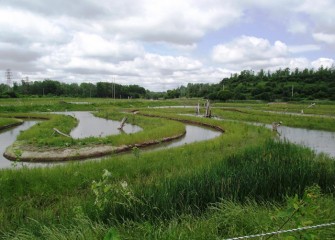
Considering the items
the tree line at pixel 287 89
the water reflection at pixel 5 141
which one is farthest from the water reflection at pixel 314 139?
the tree line at pixel 287 89

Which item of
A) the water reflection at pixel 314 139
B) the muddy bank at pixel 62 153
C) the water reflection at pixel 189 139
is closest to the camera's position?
the muddy bank at pixel 62 153

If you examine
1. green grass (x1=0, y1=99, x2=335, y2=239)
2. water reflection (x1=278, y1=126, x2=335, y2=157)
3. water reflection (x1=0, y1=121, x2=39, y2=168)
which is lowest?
water reflection (x1=0, y1=121, x2=39, y2=168)

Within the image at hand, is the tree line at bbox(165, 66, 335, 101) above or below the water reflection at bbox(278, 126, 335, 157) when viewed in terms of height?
A: above

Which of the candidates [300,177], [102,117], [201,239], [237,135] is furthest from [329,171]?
[102,117]

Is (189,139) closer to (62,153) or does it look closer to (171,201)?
(62,153)

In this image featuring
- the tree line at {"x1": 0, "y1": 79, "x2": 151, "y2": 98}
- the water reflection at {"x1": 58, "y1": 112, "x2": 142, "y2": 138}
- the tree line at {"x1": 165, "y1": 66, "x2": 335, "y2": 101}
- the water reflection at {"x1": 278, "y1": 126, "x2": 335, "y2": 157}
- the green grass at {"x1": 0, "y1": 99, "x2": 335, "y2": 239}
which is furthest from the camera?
the tree line at {"x1": 0, "y1": 79, "x2": 151, "y2": 98}

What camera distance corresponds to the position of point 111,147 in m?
16.4

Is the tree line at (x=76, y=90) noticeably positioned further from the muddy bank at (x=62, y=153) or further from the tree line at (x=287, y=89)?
the muddy bank at (x=62, y=153)

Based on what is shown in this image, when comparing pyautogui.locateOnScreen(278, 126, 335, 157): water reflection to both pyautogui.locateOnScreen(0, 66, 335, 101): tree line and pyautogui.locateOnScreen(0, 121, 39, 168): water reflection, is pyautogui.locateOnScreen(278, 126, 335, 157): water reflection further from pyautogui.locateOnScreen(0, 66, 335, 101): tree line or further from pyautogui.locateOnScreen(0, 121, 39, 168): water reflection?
pyautogui.locateOnScreen(0, 66, 335, 101): tree line

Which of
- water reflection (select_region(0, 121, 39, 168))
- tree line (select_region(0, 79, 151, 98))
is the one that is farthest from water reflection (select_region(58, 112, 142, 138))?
tree line (select_region(0, 79, 151, 98))

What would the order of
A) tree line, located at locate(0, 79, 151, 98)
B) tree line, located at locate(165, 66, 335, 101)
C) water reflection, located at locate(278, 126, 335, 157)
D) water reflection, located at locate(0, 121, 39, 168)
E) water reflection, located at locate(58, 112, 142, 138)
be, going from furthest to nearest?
tree line, located at locate(0, 79, 151, 98), tree line, located at locate(165, 66, 335, 101), water reflection, located at locate(58, 112, 142, 138), water reflection, located at locate(278, 126, 335, 157), water reflection, located at locate(0, 121, 39, 168)

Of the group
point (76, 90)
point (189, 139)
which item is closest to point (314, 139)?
point (189, 139)

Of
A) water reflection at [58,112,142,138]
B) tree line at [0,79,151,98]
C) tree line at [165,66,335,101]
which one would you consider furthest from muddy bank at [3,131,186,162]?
tree line at [0,79,151,98]

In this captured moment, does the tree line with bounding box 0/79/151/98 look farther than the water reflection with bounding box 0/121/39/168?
Yes
